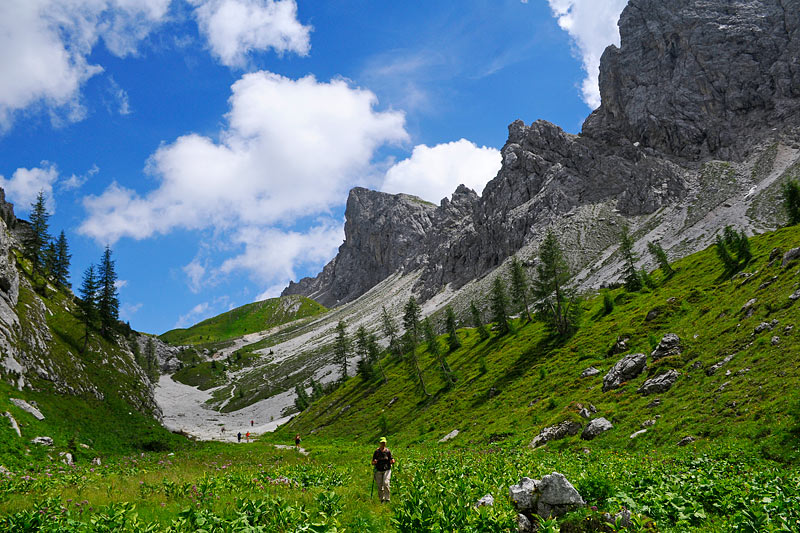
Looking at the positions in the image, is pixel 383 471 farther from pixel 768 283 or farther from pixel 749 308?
pixel 768 283

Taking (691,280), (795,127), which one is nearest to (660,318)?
(691,280)

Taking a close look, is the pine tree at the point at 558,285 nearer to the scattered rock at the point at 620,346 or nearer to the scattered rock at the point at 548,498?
the scattered rock at the point at 620,346

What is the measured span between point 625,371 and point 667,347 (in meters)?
4.34

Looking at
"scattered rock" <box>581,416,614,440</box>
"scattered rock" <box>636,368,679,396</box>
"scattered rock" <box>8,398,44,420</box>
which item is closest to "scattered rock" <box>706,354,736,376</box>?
"scattered rock" <box>636,368,679,396</box>

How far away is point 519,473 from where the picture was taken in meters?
15.7

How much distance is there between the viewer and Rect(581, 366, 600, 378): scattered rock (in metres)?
42.4

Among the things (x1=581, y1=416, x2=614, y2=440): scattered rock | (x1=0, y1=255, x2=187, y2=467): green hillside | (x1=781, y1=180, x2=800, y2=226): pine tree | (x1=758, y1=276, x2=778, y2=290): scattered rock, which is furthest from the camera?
(x1=781, y1=180, x2=800, y2=226): pine tree

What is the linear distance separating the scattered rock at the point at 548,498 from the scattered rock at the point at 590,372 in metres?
37.2

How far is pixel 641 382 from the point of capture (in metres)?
33.9

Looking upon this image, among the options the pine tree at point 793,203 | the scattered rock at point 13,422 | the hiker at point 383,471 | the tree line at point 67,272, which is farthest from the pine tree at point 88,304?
the pine tree at point 793,203

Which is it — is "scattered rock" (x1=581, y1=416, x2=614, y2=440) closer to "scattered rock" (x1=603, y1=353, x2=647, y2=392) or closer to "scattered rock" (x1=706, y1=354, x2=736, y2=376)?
"scattered rock" (x1=603, y1=353, x2=647, y2=392)

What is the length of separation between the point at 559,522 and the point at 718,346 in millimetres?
32310

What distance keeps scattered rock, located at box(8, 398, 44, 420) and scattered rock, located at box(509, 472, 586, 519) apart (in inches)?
1504

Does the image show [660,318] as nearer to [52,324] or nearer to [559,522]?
[559,522]
